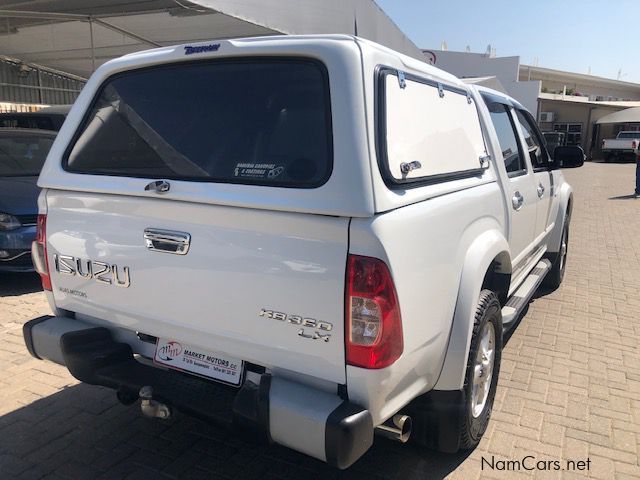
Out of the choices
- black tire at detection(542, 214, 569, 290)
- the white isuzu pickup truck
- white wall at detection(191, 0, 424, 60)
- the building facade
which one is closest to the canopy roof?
the building facade

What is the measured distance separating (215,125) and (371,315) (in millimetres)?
1115

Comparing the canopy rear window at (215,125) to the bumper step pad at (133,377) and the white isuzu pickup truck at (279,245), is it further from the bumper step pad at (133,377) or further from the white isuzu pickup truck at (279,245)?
the bumper step pad at (133,377)

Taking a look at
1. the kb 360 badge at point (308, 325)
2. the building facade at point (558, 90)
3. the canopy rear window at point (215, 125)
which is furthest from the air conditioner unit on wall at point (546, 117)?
the kb 360 badge at point (308, 325)

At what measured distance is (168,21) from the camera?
9320mm

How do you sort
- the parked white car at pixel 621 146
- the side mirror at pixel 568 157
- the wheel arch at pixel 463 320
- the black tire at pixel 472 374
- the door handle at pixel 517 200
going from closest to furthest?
1. the wheel arch at pixel 463 320
2. the black tire at pixel 472 374
3. the door handle at pixel 517 200
4. the side mirror at pixel 568 157
5. the parked white car at pixel 621 146

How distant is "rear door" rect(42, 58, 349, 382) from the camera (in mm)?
2035

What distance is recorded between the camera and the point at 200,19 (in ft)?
29.2

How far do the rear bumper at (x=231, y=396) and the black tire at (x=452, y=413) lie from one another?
588mm

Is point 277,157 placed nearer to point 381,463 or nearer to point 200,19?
point 381,463

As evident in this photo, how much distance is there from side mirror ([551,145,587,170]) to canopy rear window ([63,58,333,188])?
129 inches

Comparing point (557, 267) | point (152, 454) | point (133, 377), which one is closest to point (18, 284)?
point (152, 454)

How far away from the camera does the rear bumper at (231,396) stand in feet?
6.32

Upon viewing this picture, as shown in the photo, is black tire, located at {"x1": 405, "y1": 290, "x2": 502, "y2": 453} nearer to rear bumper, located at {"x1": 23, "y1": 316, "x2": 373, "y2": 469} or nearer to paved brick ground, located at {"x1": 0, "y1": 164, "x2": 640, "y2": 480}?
paved brick ground, located at {"x1": 0, "y1": 164, "x2": 640, "y2": 480}

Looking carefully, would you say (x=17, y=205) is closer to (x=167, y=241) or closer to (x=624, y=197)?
(x=167, y=241)
